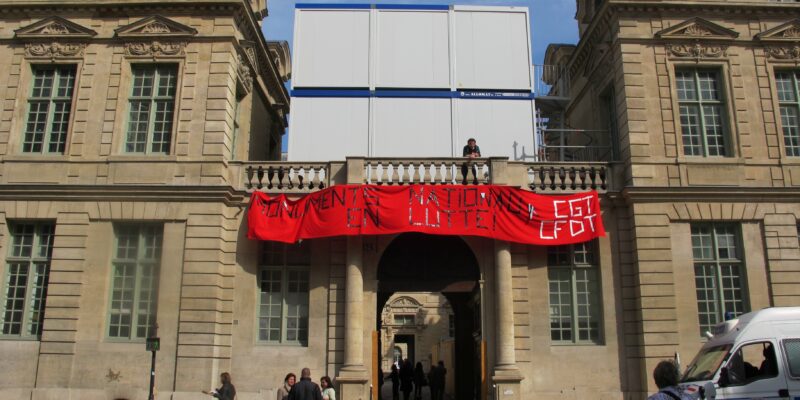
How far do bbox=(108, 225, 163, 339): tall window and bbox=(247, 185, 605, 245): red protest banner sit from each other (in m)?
2.77

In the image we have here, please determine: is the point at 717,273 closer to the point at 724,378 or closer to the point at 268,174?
the point at 724,378

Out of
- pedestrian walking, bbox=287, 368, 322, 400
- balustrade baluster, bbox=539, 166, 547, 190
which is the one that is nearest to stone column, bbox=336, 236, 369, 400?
pedestrian walking, bbox=287, 368, 322, 400

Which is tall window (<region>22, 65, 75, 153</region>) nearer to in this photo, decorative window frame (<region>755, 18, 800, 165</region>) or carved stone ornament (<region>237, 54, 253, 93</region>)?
carved stone ornament (<region>237, 54, 253, 93</region>)

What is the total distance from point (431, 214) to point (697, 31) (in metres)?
9.42

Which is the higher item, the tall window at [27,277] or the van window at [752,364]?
the tall window at [27,277]

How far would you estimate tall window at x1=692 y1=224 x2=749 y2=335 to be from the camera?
1817 centimetres

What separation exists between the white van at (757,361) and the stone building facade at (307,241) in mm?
5798

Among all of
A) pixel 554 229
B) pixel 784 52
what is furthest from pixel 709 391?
pixel 784 52

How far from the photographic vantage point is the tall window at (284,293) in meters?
18.6

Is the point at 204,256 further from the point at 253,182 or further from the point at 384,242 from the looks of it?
the point at 384,242

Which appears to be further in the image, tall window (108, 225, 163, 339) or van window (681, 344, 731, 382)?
tall window (108, 225, 163, 339)

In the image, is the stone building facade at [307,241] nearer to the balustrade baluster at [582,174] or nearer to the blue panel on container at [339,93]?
the balustrade baluster at [582,174]

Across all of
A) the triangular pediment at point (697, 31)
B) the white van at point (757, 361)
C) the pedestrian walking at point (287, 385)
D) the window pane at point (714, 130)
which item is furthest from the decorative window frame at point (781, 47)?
the pedestrian walking at point (287, 385)

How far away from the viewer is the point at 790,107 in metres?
19.8
